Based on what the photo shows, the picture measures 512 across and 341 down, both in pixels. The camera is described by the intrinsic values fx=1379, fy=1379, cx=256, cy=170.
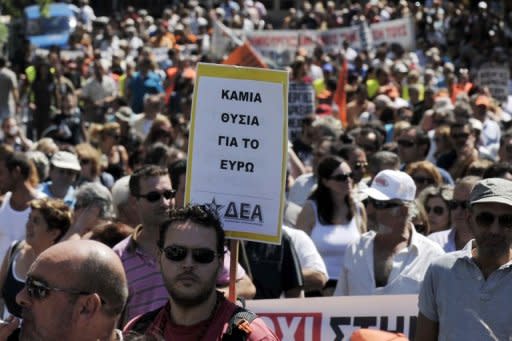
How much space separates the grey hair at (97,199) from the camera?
8445 millimetres

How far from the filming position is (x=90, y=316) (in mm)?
3666

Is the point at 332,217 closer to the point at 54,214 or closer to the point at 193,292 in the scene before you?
the point at 54,214

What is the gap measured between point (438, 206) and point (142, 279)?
3244mm

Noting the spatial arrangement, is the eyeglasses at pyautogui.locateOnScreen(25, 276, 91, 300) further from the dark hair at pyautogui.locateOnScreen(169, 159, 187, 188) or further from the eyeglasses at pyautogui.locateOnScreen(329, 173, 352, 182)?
the eyeglasses at pyautogui.locateOnScreen(329, 173, 352, 182)

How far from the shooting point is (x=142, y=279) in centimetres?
617

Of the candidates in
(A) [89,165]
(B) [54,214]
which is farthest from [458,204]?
(A) [89,165]

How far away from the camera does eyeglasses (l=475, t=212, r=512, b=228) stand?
17.6 feet

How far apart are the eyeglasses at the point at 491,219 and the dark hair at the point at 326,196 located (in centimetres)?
311

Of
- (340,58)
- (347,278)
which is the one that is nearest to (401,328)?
(347,278)

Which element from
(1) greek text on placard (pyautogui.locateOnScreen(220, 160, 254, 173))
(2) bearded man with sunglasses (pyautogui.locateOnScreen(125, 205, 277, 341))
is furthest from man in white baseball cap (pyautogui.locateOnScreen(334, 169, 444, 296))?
(2) bearded man with sunglasses (pyautogui.locateOnScreen(125, 205, 277, 341))

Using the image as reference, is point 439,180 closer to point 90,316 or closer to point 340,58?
point 90,316

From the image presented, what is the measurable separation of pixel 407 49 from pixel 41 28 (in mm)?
9240

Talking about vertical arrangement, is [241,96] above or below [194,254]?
above

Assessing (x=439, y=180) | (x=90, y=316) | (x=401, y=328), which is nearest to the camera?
(x=90, y=316)
